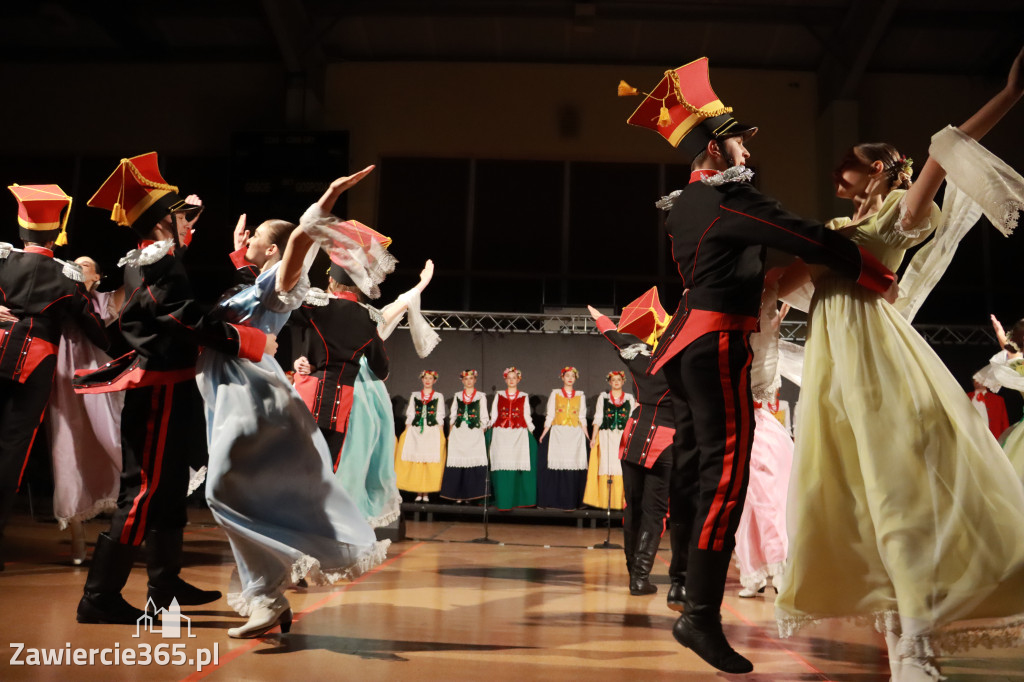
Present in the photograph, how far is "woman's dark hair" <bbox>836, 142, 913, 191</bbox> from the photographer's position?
8.02 ft

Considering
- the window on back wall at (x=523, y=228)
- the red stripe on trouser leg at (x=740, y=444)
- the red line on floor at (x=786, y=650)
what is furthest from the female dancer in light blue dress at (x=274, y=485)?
the window on back wall at (x=523, y=228)

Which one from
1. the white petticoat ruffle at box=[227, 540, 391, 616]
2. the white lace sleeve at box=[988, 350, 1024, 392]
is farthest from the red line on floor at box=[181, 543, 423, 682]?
the white lace sleeve at box=[988, 350, 1024, 392]

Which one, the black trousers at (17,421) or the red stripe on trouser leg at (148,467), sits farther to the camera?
the black trousers at (17,421)

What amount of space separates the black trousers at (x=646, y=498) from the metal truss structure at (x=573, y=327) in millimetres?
4015

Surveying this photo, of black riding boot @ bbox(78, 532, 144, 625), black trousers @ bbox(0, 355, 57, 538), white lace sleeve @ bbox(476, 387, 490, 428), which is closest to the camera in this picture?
black riding boot @ bbox(78, 532, 144, 625)

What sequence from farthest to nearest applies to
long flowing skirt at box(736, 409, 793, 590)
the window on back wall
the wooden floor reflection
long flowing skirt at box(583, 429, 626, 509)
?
the window on back wall → long flowing skirt at box(583, 429, 626, 509) → long flowing skirt at box(736, 409, 793, 590) → the wooden floor reflection

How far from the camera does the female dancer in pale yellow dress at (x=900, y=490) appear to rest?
1946mm

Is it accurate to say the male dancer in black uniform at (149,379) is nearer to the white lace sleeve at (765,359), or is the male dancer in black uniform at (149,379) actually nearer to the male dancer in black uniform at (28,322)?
the male dancer in black uniform at (28,322)

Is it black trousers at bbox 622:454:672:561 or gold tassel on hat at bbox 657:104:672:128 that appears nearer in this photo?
gold tassel on hat at bbox 657:104:672:128

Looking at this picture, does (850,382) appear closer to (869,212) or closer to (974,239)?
(869,212)

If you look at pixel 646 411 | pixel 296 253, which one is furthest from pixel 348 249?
pixel 646 411

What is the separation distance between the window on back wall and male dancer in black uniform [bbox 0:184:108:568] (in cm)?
678

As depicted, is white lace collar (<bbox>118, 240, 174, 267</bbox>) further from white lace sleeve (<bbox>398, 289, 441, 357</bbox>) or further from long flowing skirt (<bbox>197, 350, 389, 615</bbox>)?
white lace sleeve (<bbox>398, 289, 441, 357</bbox>)

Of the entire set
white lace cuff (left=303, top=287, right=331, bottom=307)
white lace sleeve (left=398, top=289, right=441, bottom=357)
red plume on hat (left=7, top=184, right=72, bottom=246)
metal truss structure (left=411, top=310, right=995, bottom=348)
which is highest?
metal truss structure (left=411, top=310, right=995, bottom=348)
